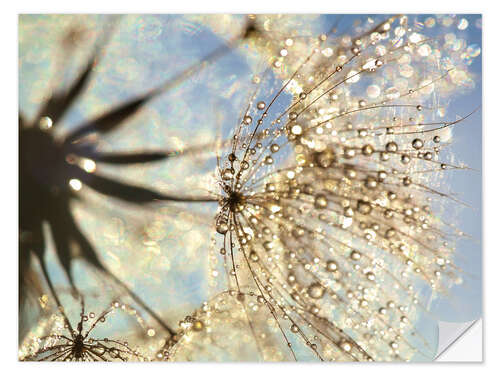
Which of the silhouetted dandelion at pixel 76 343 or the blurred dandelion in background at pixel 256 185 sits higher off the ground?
the blurred dandelion in background at pixel 256 185

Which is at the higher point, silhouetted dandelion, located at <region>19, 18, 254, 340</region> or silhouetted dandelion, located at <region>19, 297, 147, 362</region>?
silhouetted dandelion, located at <region>19, 18, 254, 340</region>

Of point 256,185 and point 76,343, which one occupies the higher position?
point 256,185

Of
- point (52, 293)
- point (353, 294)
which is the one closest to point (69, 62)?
point (52, 293)

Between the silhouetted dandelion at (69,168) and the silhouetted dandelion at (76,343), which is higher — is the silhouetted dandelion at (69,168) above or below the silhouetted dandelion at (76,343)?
above

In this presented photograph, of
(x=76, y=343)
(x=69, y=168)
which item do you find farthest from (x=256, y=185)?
(x=76, y=343)

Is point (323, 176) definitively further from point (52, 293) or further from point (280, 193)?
point (52, 293)

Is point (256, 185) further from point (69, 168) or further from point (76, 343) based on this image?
point (76, 343)
